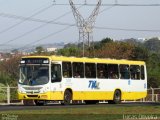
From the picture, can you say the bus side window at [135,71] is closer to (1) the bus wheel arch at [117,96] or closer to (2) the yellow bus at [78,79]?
(2) the yellow bus at [78,79]

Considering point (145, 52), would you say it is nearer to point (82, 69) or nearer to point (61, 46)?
point (61, 46)

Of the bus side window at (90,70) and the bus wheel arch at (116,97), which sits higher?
the bus side window at (90,70)

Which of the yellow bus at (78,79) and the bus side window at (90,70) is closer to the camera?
the yellow bus at (78,79)

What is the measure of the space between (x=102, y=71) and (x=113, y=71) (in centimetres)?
134

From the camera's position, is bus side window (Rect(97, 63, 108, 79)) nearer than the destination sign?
No

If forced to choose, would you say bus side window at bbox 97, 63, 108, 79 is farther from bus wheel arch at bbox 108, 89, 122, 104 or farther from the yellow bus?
bus wheel arch at bbox 108, 89, 122, 104

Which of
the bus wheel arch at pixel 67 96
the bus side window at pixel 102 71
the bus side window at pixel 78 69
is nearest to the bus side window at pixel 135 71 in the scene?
the bus side window at pixel 102 71

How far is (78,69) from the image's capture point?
39.2 metres

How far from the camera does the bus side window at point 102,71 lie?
41031mm

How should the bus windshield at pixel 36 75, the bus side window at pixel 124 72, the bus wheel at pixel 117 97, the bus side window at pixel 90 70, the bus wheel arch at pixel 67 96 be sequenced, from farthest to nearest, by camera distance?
the bus side window at pixel 124 72 → the bus wheel at pixel 117 97 → the bus side window at pixel 90 70 → the bus wheel arch at pixel 67 96 → the bus windshield at pixel 36 75

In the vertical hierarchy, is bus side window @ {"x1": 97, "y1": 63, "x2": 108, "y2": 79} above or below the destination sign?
below

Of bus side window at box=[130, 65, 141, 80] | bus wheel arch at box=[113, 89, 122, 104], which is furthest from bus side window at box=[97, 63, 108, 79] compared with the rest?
bus side window at box=[130, 65, 141, 80]

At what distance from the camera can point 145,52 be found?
100375 millimetres

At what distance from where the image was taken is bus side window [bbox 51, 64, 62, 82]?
3688cm
